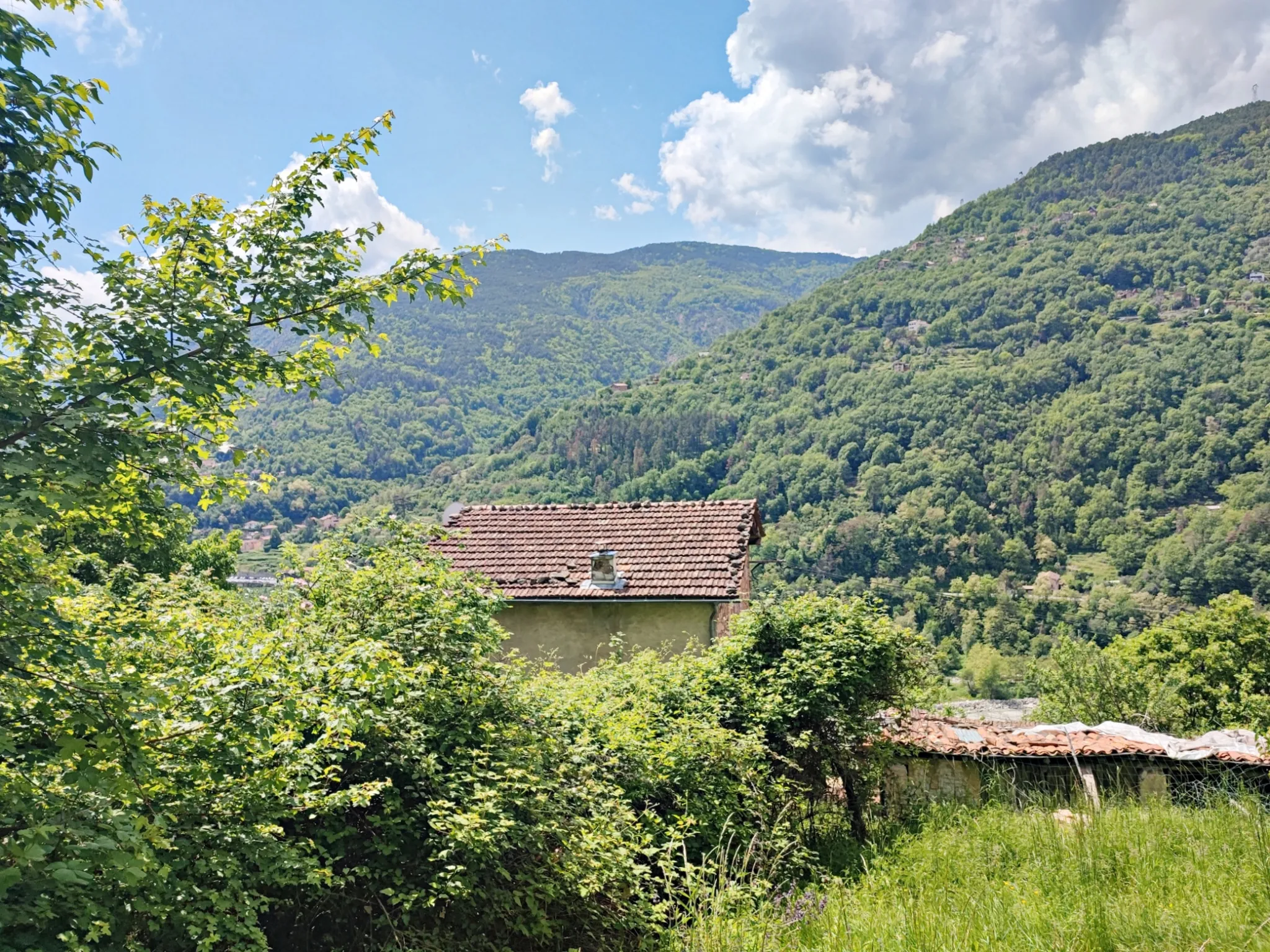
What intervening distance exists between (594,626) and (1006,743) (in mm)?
7953

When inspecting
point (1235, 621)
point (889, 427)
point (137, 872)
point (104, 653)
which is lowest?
point (1235, 621)

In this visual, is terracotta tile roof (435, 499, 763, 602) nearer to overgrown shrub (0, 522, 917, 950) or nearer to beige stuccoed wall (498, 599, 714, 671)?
beige stuccoed wall (498, 599, 714, 671)

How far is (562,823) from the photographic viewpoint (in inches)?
217

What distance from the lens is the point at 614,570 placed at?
1659cm

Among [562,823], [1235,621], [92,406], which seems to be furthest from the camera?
[1235,621]

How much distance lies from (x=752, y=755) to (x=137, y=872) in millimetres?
5941

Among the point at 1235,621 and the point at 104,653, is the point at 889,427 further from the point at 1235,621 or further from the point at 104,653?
the point at 104,653

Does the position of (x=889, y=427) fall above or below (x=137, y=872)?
above

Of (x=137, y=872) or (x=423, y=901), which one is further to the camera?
(x=423, y=901)

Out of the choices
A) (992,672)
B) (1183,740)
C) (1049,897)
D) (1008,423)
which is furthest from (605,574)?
(1008,423)

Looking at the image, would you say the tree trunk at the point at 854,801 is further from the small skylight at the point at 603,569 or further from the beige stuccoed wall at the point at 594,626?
the small skylight at the point at 603,569

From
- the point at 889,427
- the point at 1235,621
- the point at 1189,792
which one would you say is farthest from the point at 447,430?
the point at 1189,792

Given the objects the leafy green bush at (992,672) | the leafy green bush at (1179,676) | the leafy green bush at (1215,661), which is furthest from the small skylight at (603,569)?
the leafy green bush at (992,672)

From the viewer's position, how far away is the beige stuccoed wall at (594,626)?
1577cm
